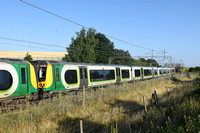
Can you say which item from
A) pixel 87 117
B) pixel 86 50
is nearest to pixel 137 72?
pixel 87 117

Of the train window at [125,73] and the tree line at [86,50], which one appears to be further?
the tree line at [86,50]

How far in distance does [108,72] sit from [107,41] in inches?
1736

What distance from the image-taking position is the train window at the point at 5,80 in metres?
9.86

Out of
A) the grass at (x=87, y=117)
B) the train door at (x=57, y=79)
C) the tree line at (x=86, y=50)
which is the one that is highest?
the tree line at (x=86, y=50)

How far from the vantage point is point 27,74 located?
11.2 m

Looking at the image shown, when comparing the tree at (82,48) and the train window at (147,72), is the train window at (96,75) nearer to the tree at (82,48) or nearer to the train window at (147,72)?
the train window at (147,72)

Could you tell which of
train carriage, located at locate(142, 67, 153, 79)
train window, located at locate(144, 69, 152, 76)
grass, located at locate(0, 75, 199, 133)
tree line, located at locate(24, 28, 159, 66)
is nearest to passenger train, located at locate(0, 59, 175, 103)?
grass, located at locate(0, 75, 199, 133)

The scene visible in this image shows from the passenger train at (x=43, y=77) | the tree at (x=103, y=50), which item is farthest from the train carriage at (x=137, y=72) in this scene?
the tree at (x=103, y=50)

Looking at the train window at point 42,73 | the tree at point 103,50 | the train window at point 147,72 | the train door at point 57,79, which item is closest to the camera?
the train window at point 42,73

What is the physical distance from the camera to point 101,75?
61.6 ft

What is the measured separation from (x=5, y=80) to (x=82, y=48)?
129ft

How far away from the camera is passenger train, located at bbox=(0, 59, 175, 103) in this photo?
10.2 metres

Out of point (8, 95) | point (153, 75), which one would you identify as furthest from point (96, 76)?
point (153, 75)

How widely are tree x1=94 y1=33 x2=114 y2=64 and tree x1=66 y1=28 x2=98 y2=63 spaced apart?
5773mm
